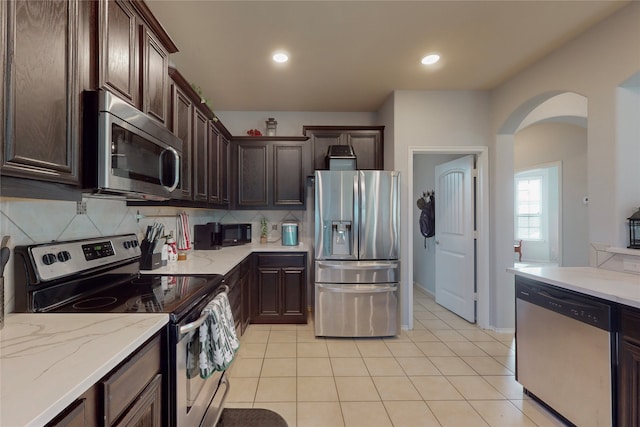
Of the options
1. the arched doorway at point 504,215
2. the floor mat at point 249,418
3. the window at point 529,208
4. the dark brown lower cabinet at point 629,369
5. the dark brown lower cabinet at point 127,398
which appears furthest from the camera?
the window at point 529,208

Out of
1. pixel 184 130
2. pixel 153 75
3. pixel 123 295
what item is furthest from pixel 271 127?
pixel 123 295

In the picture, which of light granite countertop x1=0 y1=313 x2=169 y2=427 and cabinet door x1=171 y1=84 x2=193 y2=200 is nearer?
light granite countertop x1=0 y1=313 x2=169 y2=427

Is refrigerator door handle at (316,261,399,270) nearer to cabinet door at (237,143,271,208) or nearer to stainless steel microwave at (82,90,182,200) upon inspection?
cabinet door at (237,143,271,208)

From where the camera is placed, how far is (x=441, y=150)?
3291mm

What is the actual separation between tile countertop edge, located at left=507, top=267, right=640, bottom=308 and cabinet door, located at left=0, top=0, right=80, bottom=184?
97.1 inches

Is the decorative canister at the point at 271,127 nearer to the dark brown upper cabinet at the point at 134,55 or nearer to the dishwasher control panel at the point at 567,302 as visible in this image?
the dark brown upper cabinet at the point at 134,55

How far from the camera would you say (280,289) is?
3355 mm

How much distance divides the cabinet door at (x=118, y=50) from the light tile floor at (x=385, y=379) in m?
2.03

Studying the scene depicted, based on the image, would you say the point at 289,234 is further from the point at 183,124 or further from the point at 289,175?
the point at 183,124

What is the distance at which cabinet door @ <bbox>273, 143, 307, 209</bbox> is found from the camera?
3730 mm

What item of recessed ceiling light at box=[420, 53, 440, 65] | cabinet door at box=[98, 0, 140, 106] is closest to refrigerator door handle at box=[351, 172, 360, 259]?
recessed ceiling light at box=[420, 53, 440, 65]

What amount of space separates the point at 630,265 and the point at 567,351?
75cm

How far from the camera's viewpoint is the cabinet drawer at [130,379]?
82 centimetres

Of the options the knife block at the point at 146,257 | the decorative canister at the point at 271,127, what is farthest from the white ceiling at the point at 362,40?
the knife block at the point at 146,257
